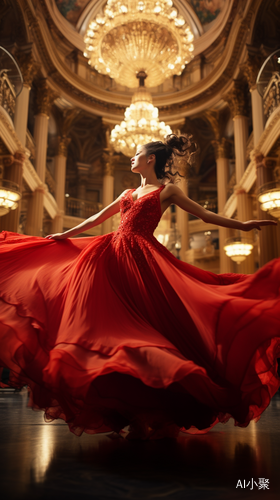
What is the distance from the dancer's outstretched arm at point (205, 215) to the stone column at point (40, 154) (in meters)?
10.7

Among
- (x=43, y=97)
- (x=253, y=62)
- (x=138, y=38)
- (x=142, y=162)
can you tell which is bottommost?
(x=142, y=162)

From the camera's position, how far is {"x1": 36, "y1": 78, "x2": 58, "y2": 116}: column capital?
1420cm

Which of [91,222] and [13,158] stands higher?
[13,158]

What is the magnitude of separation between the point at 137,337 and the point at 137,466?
1.77ft

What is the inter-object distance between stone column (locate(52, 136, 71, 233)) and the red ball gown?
13.9m

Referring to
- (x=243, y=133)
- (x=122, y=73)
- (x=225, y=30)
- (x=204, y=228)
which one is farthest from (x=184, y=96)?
(x=122, y=73)

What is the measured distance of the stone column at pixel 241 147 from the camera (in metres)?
13.0

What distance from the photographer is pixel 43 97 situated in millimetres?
14281

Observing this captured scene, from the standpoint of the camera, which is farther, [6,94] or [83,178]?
[83,178]

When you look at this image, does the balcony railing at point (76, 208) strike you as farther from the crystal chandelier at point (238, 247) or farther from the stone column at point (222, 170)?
the crystal chandelier at point (238, 247)

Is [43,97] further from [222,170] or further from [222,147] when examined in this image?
[222,170]

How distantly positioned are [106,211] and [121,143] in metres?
7.67

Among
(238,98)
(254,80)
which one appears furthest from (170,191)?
(238,98)

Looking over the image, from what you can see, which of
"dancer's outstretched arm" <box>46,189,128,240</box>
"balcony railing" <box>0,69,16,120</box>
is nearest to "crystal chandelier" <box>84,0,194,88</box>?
"balcony railing" <box>0,69,16,120</box>
